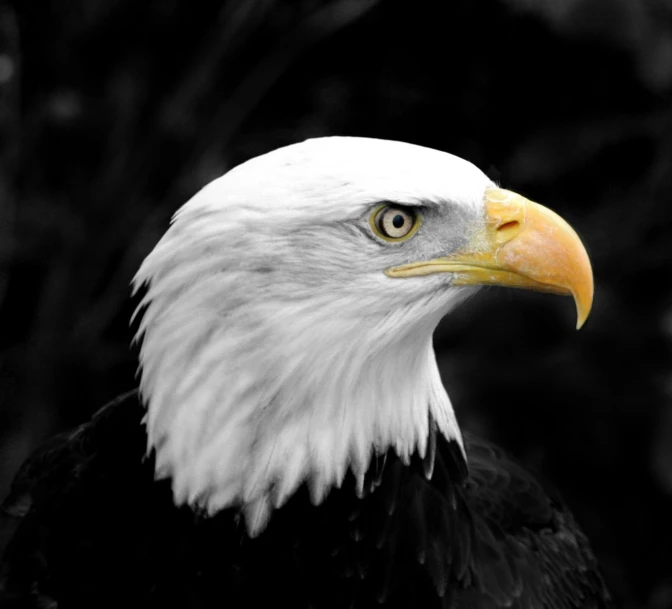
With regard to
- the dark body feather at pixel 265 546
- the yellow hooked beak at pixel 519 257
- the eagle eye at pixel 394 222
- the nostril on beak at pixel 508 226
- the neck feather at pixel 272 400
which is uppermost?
the eagle eye at pixel 394 222

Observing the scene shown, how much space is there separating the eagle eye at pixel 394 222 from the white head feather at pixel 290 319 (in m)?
0.02

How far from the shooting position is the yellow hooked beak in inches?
81.8

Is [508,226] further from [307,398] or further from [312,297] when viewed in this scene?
[307,398]

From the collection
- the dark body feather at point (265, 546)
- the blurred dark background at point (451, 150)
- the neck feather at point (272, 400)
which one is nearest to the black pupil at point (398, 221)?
the neck feather at point (272, 400)

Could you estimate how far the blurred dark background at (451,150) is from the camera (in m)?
4.32

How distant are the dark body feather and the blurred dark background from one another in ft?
5.92

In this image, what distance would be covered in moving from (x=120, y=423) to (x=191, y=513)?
1.26 feet

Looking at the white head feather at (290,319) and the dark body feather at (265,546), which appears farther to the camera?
the dark body feather at (265,546)

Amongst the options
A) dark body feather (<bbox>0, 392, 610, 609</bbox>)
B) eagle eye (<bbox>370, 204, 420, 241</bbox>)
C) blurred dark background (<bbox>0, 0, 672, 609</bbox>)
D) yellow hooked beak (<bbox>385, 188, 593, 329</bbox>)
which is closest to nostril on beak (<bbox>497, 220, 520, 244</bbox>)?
yellow hooked beak (<bbox>385, 188, 593, 329</bbox>)

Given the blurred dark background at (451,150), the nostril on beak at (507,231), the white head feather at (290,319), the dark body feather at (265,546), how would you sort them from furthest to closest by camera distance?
1. the blurred dark background at (451,150)
2. the dark body feather at (265,546)
3. the nostril on beak at (507,231)
4. the white head feather at (290,319)

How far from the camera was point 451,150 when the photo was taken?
476 centimetres

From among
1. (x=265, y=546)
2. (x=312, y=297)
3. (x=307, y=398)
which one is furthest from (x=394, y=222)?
(x=265, y=546)

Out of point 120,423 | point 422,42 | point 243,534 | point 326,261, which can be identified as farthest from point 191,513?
point 422,42

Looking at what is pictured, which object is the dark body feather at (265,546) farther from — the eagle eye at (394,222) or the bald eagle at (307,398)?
the eagle eye at (394,222)
